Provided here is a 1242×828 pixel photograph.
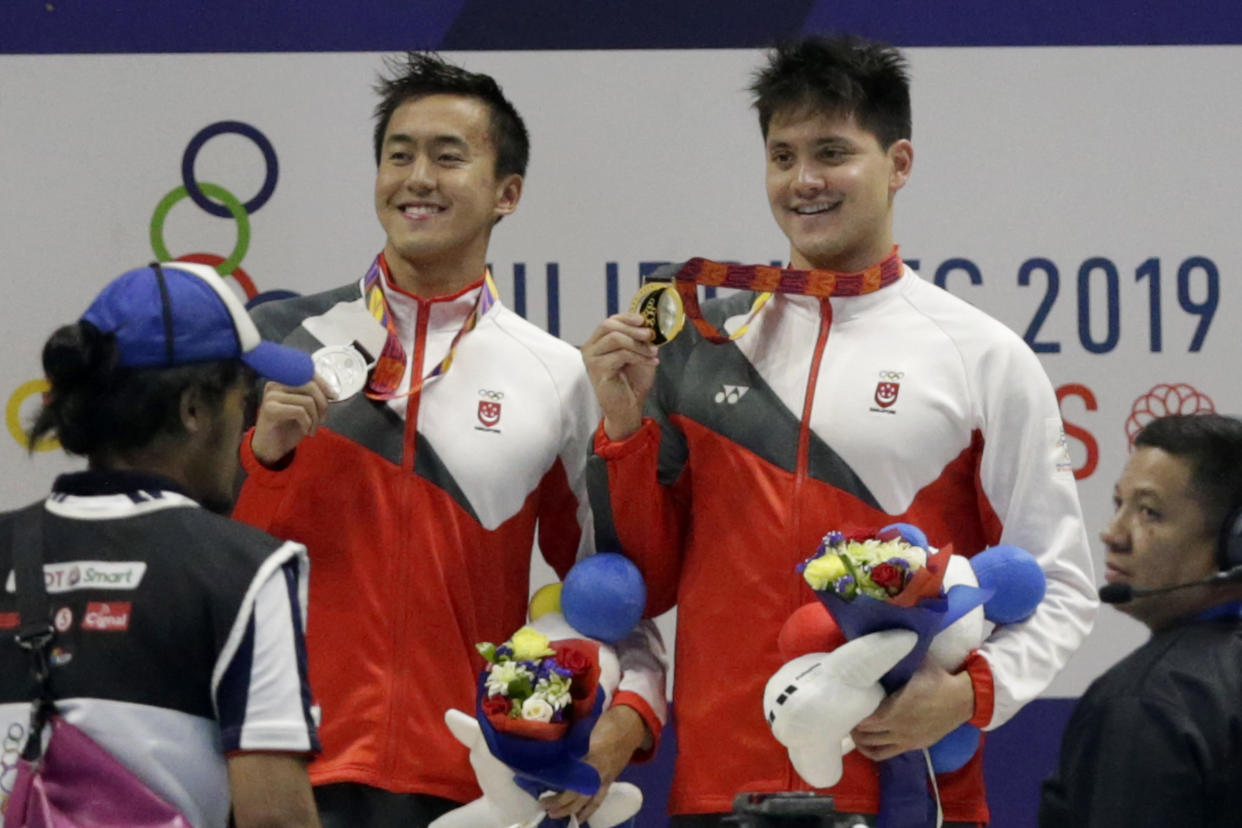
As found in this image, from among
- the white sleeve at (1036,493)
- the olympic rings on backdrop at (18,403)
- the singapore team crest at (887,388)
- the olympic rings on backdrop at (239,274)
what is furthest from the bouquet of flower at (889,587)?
the olympic rings on backdrop at (18,403)

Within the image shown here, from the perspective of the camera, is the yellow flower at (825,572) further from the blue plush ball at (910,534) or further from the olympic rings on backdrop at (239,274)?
the olympic rings on backdrop at (239,274)

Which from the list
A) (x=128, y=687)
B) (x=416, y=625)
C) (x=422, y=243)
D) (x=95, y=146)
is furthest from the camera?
(x=95, y=146)

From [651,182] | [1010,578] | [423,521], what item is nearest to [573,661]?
[423,521]

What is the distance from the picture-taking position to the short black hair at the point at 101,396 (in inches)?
88.6

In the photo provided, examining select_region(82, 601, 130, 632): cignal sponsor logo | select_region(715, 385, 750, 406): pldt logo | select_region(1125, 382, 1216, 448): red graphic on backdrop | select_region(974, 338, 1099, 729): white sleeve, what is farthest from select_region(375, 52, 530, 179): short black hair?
select_region(1125, 382, 1216, 448): red graphic on backdrop

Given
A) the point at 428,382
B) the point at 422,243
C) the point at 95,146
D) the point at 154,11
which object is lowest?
the point at 428,382

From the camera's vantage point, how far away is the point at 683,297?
3305 millimetres

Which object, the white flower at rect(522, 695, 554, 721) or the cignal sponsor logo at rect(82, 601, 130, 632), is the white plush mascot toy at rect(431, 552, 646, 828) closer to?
the white flower at rect(522, 695, 554, 721)

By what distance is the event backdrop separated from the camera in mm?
4367

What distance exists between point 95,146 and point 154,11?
14.4 inches

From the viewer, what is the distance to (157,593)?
2193 mm

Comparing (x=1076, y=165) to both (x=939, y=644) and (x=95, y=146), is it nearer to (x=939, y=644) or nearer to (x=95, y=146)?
(x=939, y=644)

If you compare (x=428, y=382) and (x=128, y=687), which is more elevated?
(x=428, y=382)

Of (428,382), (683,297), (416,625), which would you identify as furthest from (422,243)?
(416,625)
